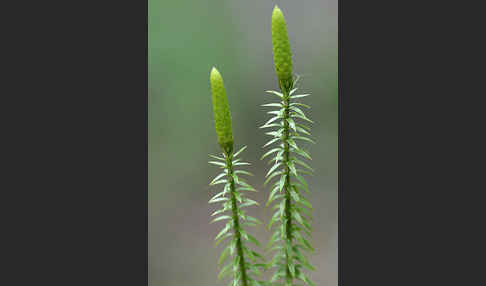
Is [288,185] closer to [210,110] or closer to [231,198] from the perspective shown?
[231,198]

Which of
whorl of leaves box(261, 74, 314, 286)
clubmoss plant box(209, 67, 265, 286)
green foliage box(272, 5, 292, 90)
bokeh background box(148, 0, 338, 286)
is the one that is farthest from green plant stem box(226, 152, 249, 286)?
bokeh background box(148, 0, 338, 286)

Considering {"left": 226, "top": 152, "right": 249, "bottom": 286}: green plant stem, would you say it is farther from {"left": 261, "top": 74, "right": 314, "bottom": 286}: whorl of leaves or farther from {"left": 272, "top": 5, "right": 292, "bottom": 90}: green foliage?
{"left": 272, "top": 5, "right": 292, "bottom": 90}: green foliage

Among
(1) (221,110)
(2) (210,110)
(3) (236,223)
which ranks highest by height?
(2) (210,110)

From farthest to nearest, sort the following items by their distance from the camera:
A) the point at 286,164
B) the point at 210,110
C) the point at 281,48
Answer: the point at 210,110
the point at 286,164
the point at 281,48

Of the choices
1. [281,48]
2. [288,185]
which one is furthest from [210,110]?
[281,48]
